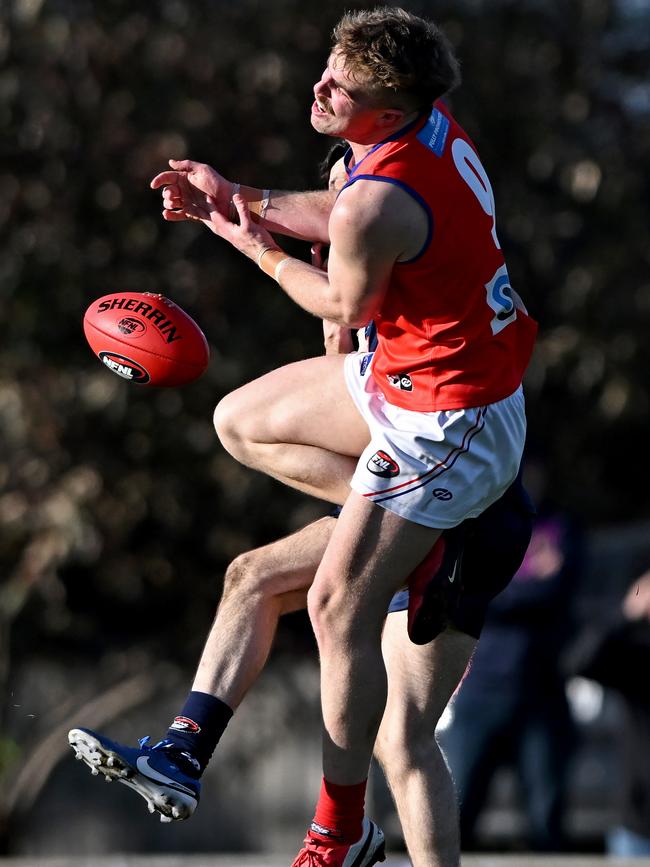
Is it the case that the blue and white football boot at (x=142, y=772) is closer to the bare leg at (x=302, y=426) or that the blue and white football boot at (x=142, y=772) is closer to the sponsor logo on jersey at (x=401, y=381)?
the bare leg at (x=302, y=426)

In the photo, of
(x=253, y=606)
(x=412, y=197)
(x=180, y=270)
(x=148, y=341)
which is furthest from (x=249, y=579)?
(x=180, y=270)

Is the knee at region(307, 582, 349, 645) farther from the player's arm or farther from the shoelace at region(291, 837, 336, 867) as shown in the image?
the player's arm

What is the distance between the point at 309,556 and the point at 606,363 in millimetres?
6824

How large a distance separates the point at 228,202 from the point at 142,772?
1664 mm

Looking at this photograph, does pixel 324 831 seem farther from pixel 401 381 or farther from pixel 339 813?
pixel 401 381

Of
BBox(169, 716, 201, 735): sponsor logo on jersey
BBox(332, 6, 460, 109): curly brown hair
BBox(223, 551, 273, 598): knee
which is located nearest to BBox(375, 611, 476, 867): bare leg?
BBox(223, 551, 273, 598): knee

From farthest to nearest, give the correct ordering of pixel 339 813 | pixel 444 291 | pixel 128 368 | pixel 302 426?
pixel 128 368 → pixel 302 426 → pixel 339 813 → pixel 444 291

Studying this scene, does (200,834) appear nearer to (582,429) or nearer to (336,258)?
(582,429)

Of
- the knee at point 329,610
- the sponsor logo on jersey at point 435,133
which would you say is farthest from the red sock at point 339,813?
the sponsor logo on jersey at point 435,133

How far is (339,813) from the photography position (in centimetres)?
442

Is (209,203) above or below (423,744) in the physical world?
above

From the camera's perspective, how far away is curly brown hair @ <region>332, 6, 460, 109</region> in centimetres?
417

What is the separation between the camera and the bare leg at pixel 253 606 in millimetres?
4578

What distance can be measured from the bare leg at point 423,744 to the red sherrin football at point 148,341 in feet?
3.59
